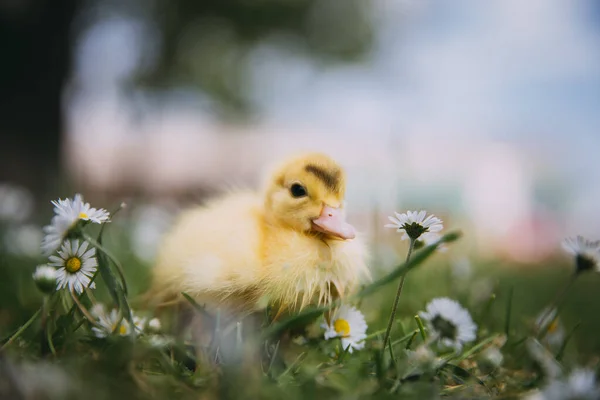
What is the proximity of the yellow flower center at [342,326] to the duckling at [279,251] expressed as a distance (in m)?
0.04

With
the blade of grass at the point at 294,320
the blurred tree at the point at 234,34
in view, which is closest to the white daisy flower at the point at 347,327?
the blade of grass at the point at 294,320

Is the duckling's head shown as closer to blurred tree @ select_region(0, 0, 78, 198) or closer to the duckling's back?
the duckling's back

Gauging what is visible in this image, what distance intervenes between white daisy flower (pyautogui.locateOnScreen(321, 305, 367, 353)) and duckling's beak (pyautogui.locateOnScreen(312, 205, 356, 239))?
109mm

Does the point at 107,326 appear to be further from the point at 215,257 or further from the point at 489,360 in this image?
the point at 489,360

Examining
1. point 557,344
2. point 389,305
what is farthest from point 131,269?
point 557,344

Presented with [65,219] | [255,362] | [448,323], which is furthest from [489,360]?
[65,219]

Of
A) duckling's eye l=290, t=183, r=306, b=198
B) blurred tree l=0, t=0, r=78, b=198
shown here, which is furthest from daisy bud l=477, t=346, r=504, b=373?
blurred tree l=0, t=0, r=78, b=198

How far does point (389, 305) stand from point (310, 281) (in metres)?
0.44

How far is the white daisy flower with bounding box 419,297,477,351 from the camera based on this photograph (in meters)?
0.63

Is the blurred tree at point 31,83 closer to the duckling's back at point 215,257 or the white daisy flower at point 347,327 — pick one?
the duckling's back at point 215,257

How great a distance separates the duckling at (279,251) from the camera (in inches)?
29.0

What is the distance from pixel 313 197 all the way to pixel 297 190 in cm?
4

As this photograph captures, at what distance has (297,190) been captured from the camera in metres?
0.85

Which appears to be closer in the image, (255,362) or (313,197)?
(255,362)
